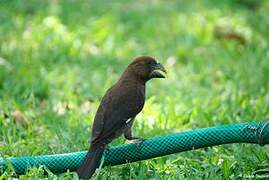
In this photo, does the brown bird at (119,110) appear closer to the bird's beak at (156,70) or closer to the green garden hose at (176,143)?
the bird's beak at (156,70)

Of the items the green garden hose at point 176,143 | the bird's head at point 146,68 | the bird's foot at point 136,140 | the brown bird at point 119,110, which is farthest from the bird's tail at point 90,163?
the bird's head at point 146,68

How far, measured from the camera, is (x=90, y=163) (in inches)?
203

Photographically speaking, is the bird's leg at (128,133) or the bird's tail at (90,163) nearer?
the bird's tail at (90,163)

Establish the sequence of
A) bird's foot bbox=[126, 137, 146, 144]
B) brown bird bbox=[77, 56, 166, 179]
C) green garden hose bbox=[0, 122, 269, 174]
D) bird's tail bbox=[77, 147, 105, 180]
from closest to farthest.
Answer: bird's tail bbox=[77, 147, 105, 180] → brown bird bbox=[77, 56, 166, 179] → green garden hose bbox=[0, 122, 269, 174] → bird's foot bbox=[126, 137, 146, 144]

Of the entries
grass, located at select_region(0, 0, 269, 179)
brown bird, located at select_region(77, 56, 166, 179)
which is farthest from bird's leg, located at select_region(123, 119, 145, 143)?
grass, located at select_region(0, 0, 269, 179)

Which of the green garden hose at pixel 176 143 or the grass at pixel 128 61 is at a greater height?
the grass at pixel 128 61

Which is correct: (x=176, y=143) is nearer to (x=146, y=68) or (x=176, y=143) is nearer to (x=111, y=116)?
(x=111, y=116)

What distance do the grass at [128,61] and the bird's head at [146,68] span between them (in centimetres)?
62

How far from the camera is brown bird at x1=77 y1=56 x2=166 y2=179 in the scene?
5.23 metres

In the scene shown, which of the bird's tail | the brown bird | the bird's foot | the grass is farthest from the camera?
the grass

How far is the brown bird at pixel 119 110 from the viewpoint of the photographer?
5230mm

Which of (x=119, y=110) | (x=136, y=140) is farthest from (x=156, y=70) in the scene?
(x=136, y=140)

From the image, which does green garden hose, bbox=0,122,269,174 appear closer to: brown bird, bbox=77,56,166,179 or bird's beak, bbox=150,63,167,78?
brown bird, bbox=77,56,166,179

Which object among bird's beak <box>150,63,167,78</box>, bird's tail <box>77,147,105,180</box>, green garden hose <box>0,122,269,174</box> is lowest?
bird's tail <box>77,147,105,180</box>
